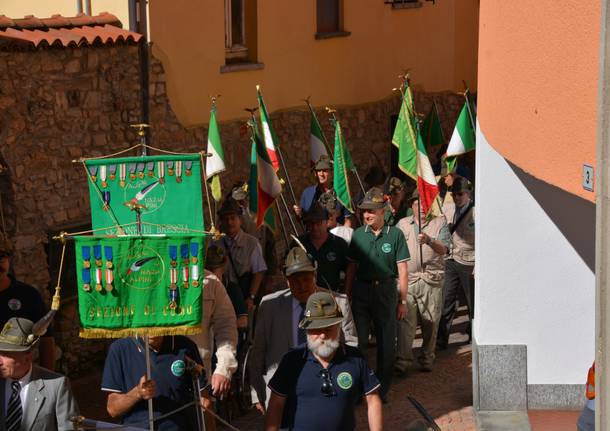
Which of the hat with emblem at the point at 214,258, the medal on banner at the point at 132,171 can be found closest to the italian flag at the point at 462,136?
the hat with emblem at the point at 214,258

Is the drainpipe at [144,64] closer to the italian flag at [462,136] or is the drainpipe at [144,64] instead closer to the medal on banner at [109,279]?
the italian flag at [462,136]

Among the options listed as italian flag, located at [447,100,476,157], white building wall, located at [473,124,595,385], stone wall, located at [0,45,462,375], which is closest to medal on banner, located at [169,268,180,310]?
white building wall, located at [473,124,595,385]

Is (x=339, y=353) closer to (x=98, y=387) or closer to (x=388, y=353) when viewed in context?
(x=388, y=353)

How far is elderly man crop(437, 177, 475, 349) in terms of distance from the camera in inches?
552

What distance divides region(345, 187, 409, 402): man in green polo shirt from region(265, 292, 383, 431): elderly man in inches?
157

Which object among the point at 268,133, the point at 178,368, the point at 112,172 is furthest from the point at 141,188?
the point at 268,133

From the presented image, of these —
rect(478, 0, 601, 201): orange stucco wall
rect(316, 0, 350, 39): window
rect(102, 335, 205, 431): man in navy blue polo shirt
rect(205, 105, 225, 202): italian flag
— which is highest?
rect(316, 0, 350, 39): window

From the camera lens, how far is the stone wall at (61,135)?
12695mm

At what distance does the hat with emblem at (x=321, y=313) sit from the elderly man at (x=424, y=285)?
4.93 metres

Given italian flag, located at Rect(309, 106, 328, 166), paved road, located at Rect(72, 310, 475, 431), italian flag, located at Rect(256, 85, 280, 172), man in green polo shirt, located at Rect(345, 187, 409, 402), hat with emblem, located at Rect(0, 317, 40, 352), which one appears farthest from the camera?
italian flag, located at Rect(309, 106, 328, 166)

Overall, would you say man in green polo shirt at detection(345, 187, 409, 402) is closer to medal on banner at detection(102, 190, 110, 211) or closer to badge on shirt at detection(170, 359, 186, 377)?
medal on banner at detection(102, 190, 110, 211)

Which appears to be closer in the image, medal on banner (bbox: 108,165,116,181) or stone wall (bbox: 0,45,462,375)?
medal on banner (bbox: 108,165,116,181)

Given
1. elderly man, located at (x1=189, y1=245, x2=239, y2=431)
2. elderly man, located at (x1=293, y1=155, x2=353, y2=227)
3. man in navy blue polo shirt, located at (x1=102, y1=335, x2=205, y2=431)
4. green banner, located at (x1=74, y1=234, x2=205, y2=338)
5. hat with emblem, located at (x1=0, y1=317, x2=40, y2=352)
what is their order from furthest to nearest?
elderly man, located at (x1=293, y1=155, x2=353, y2=227), elderly man, located at (x1=189, y1=245, x2=239, y2=431), green banner, located at (x1=74, y1=234, x2=205, y2=338), man in navy blue polo shirt, located at (x1=102, y1=335, x2=205, y2=431), hat with emblem, located at (x1=0, y1=317, x2=40, y2=352)

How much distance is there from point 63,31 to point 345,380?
6861 mm
